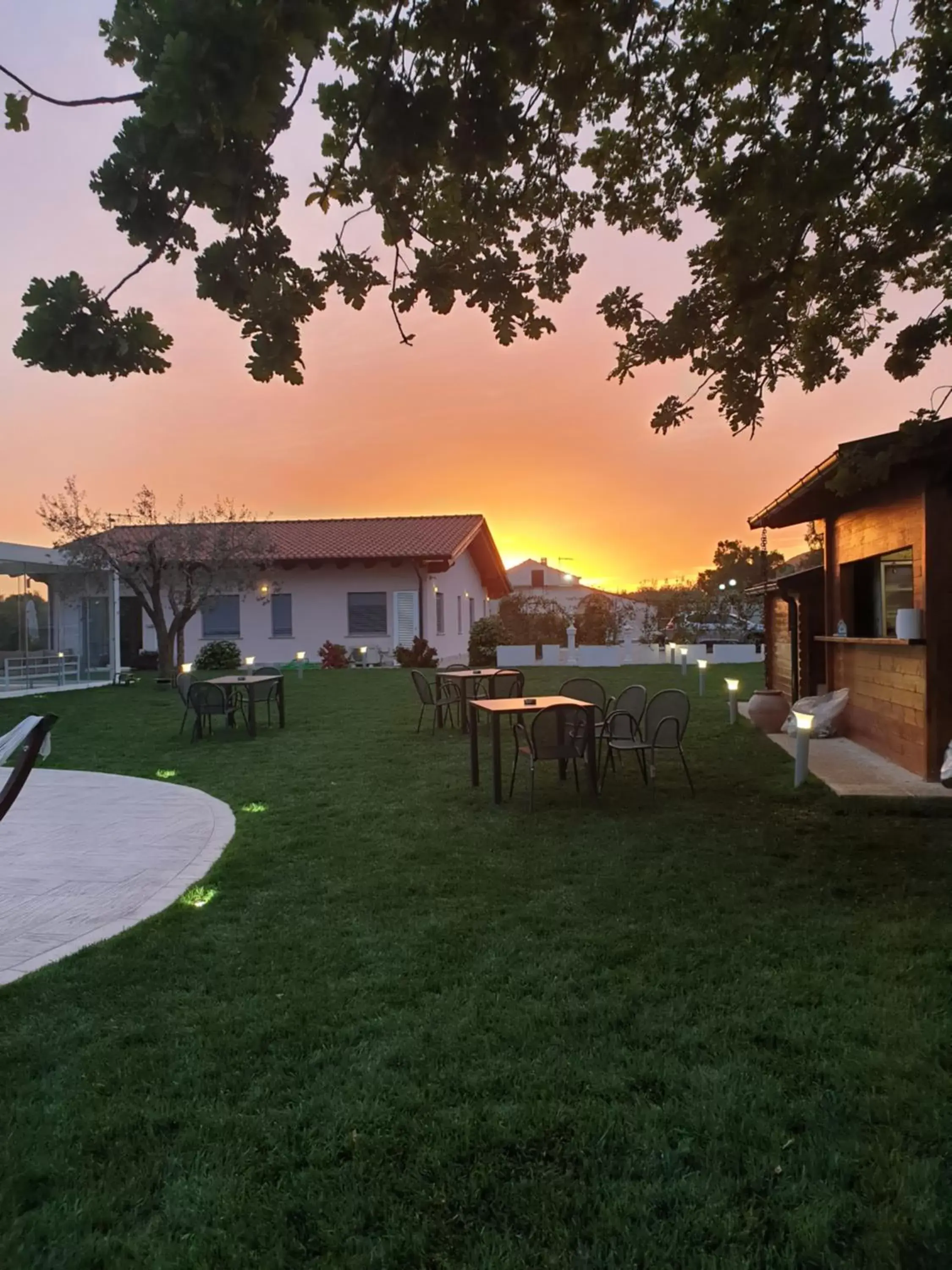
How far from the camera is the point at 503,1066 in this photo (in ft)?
8.13

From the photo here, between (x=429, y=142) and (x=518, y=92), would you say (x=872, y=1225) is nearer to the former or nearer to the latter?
(x=429, y=142)

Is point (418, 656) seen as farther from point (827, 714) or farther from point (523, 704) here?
point (523, 704)

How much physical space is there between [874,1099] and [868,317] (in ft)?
17.8

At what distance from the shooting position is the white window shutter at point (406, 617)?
2250 cm

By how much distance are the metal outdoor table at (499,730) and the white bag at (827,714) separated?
379 centimetres

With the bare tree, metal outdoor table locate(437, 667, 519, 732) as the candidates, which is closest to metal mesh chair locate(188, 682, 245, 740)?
metal outdoor table locate(437, 667, 519, 732)

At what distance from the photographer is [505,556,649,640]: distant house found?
28469mm

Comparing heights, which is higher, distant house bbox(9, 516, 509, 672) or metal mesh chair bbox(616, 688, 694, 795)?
distant house bbox(9, 516, 509, 672)

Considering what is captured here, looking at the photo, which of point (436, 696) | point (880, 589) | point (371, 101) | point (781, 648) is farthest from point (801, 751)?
point (781, 648)

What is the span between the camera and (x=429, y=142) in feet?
9.76

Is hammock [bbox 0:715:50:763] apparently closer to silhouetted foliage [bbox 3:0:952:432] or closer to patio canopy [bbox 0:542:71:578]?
silhouetted foliage [bbox 3:0:952:432]

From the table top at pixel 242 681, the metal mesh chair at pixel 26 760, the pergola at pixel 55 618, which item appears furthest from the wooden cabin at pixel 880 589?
the pergola at pixel 55 618

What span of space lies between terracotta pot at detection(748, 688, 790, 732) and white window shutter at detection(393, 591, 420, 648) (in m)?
13.6

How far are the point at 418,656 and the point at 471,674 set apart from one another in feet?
38.1
